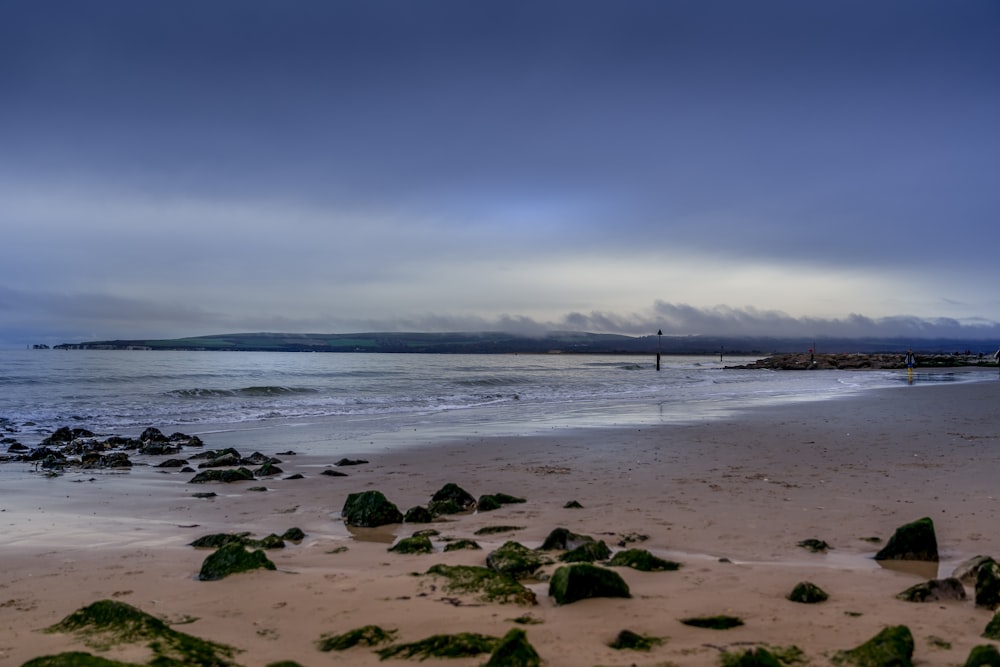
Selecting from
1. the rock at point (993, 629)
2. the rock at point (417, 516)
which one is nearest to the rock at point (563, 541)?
the rock at point (417, 516)

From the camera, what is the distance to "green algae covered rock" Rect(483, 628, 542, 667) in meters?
3.44

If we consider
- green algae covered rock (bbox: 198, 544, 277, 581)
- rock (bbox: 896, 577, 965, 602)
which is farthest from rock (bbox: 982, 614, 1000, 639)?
green algae covered rock (bbox: 198, 544, 277, 581)

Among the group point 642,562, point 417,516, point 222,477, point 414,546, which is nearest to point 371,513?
point 417,516

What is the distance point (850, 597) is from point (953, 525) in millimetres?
3246

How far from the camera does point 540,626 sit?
4191 mm

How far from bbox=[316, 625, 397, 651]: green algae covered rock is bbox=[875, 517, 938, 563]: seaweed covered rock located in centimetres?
440

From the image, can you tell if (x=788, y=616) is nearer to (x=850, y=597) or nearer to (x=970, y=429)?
(x=850, y=597)

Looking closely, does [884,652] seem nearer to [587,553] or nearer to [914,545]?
[587,553]

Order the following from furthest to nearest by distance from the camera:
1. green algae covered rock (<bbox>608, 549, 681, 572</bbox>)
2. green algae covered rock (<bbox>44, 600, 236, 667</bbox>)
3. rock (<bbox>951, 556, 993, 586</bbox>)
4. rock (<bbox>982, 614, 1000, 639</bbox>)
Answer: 1. green algae covered rock (<bbox>608, 549, 681, 572</bbox>)
2. rock (<bbox>951, 556, 993, 586</bbox>)
3. rock (<bbox>982, 614, 1000, 639</bbox>)
4. green algae covered rock (<bbox>44, 600, 236, 667</bbox>)

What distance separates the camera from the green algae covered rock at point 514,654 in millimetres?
3443

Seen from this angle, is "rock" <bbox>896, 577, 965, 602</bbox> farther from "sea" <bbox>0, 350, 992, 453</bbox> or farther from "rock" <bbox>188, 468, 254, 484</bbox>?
"sea" <bbox>0, 350, 992, 453</bbox>

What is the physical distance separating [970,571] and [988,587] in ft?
2.00

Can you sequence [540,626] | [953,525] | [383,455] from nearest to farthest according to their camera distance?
[540,626] → [953,525] → [383,455]

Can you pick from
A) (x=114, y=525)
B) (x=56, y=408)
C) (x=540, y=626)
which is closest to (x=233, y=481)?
(x=114, y=525)
